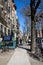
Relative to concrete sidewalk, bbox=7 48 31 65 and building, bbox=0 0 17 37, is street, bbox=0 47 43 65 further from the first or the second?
building, bbox=0 0 17 37

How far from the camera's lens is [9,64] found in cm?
1630

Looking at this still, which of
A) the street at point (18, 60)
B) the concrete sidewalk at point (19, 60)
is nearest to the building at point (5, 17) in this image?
the concrete sidewalk at point (19, 60)

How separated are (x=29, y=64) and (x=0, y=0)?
1338 inches

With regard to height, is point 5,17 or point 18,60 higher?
point 5,17

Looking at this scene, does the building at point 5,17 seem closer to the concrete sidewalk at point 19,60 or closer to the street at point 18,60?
the concrete sidewalk at point 19,60

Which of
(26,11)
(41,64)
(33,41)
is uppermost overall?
(26,11)

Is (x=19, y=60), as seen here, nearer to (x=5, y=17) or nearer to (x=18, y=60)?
(x=18, y=60)

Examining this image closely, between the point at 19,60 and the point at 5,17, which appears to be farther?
the point at 5,17

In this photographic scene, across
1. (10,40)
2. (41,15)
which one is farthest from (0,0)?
(41,15)

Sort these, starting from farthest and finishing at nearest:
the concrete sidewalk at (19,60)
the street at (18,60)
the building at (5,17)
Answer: the building at (5,17), the street at (18,60), the concrete sidewalk at (19,60)

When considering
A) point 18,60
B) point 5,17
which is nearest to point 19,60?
point 18,60

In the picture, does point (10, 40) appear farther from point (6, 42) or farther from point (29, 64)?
point (29, 64)

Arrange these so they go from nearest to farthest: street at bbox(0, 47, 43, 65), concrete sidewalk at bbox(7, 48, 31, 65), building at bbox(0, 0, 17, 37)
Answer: concrete sidewalk at bbox(7, 48, 31, 65), street at bbox(0, 47, 43, 65), building at bbox(0, 0, 17, 37)

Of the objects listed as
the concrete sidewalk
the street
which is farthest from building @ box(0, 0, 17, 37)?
the street
